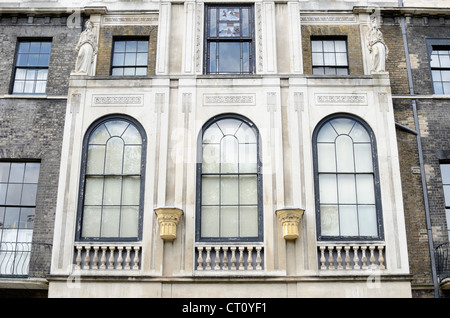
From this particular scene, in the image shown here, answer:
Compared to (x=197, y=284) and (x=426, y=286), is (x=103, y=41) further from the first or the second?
(x=426, y=286)

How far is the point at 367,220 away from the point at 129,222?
6.11m

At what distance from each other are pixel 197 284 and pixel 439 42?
35.2ft

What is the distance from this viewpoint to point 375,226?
14242 millimetres

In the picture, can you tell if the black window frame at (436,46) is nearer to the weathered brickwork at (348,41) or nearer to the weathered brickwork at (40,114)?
the weathered brickwork at (348,41)

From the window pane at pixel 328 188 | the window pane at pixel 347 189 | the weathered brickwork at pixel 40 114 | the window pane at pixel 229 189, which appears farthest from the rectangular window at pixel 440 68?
the weathered brickwork at pixel 40 114

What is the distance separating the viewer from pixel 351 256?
1388 centimetres

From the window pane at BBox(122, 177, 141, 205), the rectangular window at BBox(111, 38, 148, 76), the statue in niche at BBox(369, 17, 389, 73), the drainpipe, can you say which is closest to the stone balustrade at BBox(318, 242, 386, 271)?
the drainpipe

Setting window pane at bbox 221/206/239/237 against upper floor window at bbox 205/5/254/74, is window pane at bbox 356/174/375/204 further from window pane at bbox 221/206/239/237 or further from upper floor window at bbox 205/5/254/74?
upper floor window at bbox 205/5/254/74

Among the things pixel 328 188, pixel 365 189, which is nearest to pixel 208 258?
pixel 328 188

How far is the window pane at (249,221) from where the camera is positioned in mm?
14133

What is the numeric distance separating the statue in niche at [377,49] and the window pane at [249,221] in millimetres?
5337

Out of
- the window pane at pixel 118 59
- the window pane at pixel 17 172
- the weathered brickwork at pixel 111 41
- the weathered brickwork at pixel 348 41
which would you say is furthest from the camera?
the window pane at pixel 118 59
